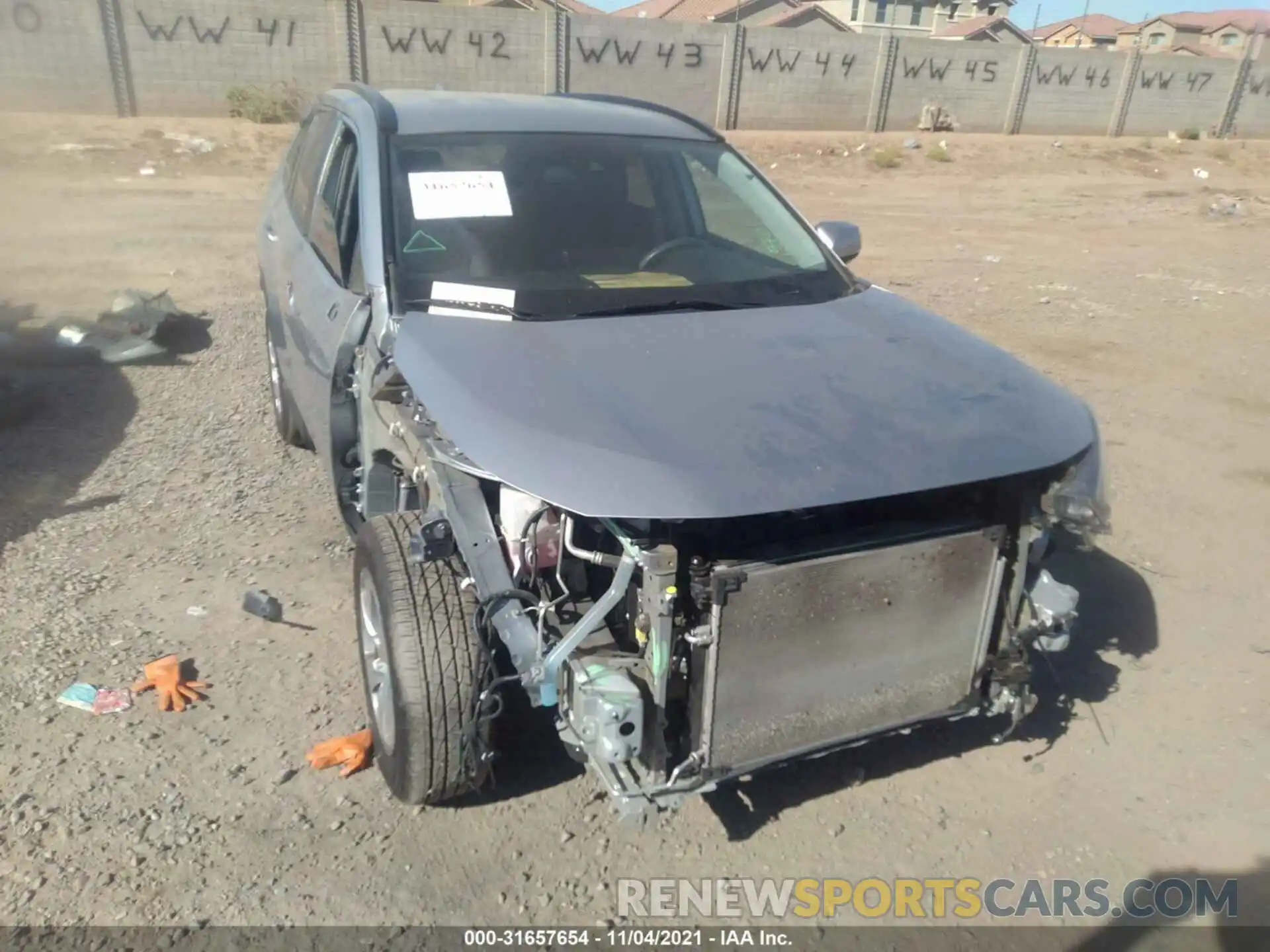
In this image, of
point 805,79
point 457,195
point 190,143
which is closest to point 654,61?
point 805,79

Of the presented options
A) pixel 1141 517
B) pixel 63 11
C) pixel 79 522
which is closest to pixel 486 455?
pixel 79 522

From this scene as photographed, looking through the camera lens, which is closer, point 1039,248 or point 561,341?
point 561,341

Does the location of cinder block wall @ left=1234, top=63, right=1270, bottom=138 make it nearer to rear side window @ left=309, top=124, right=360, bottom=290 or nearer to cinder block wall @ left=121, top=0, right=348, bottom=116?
cinder block wall @ left=121, top=0, right=348, bottom=116

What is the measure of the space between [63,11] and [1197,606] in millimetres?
23511

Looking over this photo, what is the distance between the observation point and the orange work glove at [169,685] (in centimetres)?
330

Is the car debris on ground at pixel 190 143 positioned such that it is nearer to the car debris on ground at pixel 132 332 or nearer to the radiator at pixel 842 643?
the car debris on ground at pixel 132 332

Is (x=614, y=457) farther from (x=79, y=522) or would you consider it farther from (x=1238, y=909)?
(x=79, y=522)

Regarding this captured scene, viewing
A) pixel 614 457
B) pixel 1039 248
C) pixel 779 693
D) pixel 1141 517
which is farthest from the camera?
pixel 1039 248

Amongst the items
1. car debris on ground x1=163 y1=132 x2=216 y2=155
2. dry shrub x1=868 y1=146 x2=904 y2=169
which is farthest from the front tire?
dry shrub x1=868 y1=146 x2=904 y2=169

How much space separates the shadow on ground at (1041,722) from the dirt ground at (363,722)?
11 millimetres

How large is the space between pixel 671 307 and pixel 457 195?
88 cm

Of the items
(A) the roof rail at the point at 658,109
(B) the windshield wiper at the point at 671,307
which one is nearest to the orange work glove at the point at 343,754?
(B) the windshield wiper at the point at 671,307

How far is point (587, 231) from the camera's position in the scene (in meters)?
3.59

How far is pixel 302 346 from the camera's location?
3971mm
